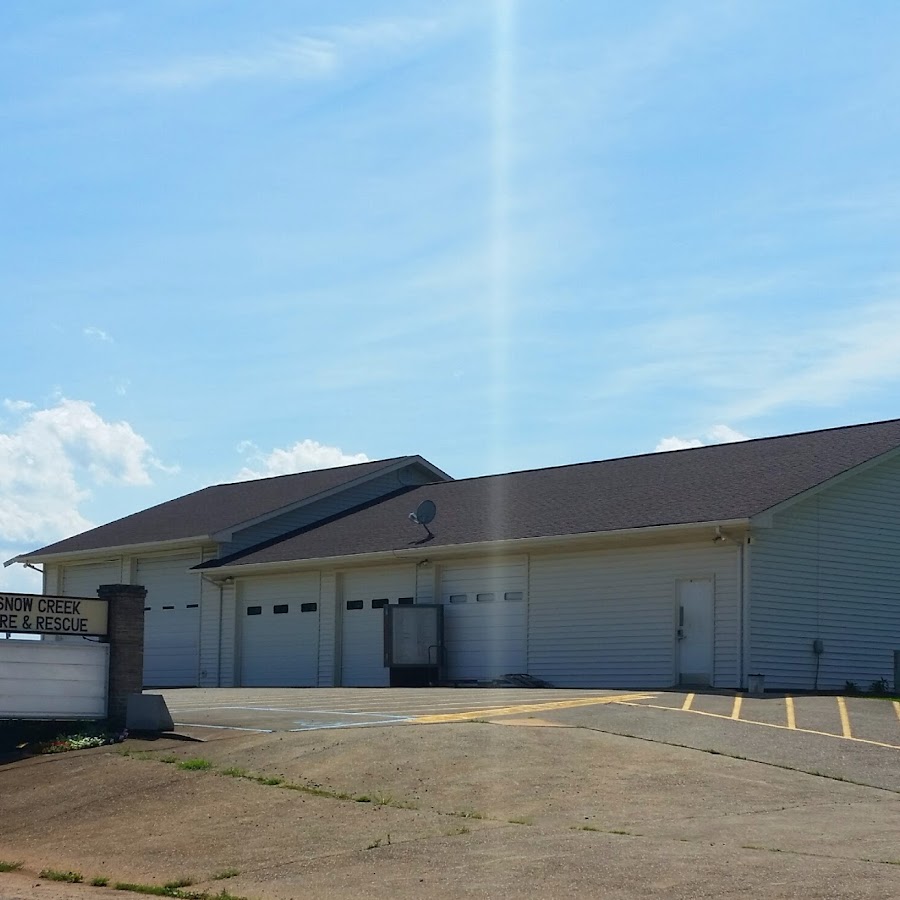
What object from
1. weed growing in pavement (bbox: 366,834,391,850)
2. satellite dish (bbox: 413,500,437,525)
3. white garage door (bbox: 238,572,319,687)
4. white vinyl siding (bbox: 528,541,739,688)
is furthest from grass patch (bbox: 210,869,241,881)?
white garage door (bbox: 238,572,319,687)

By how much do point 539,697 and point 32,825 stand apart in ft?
32.4

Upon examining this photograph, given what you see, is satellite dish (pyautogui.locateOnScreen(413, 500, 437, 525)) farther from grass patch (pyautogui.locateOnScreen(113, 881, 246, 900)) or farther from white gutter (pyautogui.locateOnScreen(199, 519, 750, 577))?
grass patch (pyautogui.locateOnScreen(113, 881, 246, 900))

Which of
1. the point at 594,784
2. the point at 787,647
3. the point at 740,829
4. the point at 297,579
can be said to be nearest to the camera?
the point at 740,829

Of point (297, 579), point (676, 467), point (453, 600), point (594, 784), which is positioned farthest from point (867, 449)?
point (594, 784)

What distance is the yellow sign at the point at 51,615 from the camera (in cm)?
1900

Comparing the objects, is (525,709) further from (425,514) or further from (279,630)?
(279,630)

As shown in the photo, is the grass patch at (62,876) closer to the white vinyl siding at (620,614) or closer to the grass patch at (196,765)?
the grass patch at (196,765)

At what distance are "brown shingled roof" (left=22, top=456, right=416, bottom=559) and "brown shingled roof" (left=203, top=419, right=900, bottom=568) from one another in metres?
2.25

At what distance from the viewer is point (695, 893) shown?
9273 mm

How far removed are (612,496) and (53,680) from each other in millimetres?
14181

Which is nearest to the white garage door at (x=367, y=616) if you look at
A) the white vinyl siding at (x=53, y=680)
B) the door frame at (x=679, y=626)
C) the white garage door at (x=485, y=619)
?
the white garage door at (x=485, y=619)

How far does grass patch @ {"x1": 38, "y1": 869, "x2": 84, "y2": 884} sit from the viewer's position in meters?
11.6

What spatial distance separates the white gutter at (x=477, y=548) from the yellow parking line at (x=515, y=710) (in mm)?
4383

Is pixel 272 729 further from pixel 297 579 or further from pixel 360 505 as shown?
pixel 360 505
